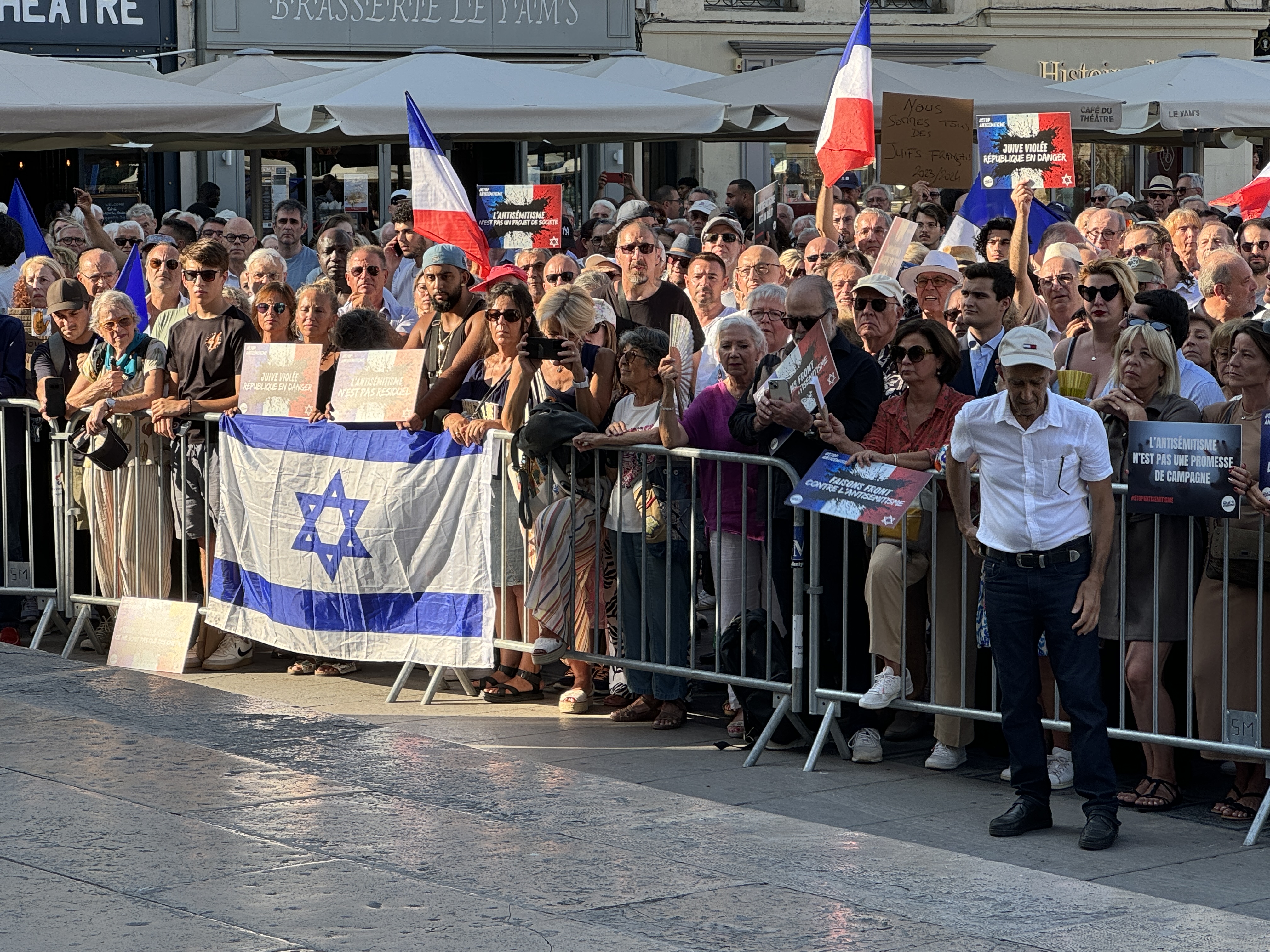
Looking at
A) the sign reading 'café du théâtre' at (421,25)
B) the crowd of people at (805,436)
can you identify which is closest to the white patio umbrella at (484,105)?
the crowd of people at (805,436)

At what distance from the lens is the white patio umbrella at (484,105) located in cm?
1553

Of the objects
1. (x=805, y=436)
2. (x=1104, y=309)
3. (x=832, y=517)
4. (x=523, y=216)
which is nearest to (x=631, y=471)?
(x=805, y=436)

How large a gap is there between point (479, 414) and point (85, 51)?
1821cm

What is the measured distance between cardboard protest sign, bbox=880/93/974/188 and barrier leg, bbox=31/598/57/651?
5.46m

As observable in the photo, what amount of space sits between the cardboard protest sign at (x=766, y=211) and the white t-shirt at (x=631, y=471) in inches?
199

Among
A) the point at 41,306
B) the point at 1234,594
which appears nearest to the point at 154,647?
the point at 41,306

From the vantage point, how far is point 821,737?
7.64 meters

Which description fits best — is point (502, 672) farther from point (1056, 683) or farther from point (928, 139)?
point (928, 139)

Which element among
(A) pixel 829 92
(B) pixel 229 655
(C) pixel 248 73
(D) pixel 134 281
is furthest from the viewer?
(C) pixel 248 73

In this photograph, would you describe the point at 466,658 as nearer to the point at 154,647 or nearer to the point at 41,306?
the point at 154,647

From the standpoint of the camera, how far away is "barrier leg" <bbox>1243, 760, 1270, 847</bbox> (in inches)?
259

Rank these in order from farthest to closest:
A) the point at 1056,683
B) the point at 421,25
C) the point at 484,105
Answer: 1. the point at 421,25
2. the point at 484,105
3. the point at 1056,683

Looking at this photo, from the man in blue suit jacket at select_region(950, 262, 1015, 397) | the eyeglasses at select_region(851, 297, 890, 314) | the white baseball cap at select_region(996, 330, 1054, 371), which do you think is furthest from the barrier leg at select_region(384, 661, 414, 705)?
the white baseball cap at select_region(996, 330, 1054, 371)

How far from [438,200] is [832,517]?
340cm
